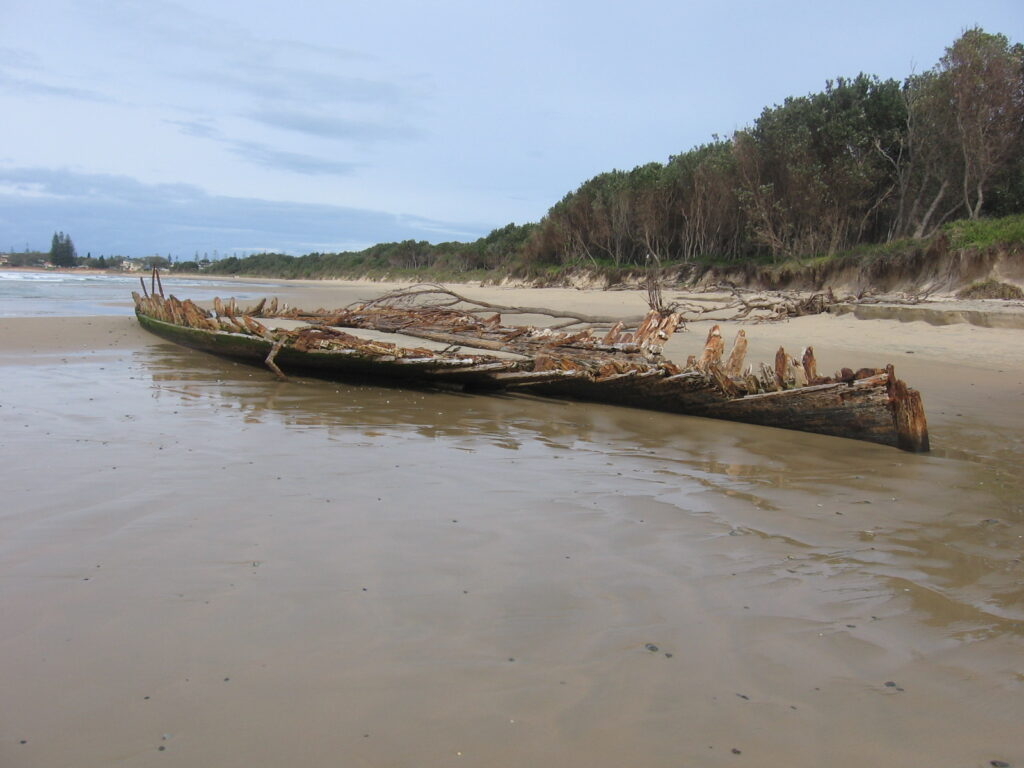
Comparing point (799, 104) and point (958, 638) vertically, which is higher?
point (799, 104)

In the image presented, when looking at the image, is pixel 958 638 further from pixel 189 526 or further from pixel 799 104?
pixel 799 104

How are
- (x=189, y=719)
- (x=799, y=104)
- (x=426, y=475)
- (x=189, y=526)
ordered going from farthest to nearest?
1. (x=799, y=104)
2. (x=426, y=475)
3. (x=189, y=526)
4. (x=189, y=719)

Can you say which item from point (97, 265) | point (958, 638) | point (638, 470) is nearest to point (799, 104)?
point (638, 470)

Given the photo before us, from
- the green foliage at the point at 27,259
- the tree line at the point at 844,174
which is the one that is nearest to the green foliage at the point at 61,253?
the green foliage at the point at 27,259

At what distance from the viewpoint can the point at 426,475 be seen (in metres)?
4.52

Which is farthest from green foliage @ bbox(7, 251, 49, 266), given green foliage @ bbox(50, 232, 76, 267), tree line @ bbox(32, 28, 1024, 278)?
tree line @ bbox(32, 28, 1024, 278)

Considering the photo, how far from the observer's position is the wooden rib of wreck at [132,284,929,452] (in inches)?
229

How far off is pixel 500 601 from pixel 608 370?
4855 millimetres

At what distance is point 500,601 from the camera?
273 centimetres

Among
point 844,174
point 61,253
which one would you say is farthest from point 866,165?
point 61,253

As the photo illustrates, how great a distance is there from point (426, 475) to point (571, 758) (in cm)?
278

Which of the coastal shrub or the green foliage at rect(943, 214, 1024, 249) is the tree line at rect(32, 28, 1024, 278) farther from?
the coastal shrub

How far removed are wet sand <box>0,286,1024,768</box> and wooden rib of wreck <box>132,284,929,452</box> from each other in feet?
1.49

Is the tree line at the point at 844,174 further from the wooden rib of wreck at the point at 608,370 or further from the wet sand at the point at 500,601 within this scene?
the wet sand at the point at 500,601
